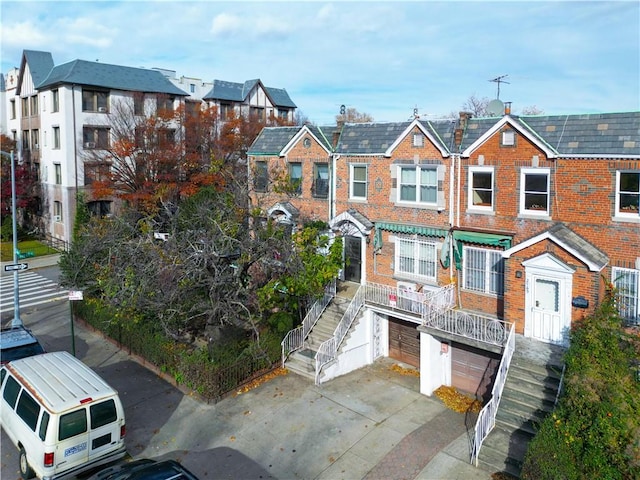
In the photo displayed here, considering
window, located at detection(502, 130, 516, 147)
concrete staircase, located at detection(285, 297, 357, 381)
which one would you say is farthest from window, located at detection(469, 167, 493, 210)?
concrete staircase, located at detection(285, 297, 357, 381)

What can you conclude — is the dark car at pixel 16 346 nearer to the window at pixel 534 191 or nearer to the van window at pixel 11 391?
the van window at pixel 11 391

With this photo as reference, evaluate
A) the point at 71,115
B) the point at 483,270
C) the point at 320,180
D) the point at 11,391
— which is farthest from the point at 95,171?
the point at 483,270

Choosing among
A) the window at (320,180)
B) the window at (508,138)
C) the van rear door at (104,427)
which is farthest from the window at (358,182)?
the van rear door at (104,427)

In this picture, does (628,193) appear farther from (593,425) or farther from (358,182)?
(358,182)

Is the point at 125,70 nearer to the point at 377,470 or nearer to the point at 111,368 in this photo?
the point at 111,368

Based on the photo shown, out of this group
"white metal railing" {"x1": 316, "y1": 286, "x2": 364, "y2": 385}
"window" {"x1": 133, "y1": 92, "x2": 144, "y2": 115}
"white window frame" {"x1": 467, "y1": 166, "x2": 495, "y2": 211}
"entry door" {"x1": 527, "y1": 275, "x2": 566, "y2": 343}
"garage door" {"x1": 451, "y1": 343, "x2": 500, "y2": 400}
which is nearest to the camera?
"entry door" {"x1": 527, "y1": 275, "x2": 566, "y2": 343}

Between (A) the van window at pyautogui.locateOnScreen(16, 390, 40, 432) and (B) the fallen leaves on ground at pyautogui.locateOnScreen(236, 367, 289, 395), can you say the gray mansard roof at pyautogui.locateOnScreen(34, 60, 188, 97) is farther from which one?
(A) the van window at pyautogui.locateOnScreen(16, 390, 40, 432)
